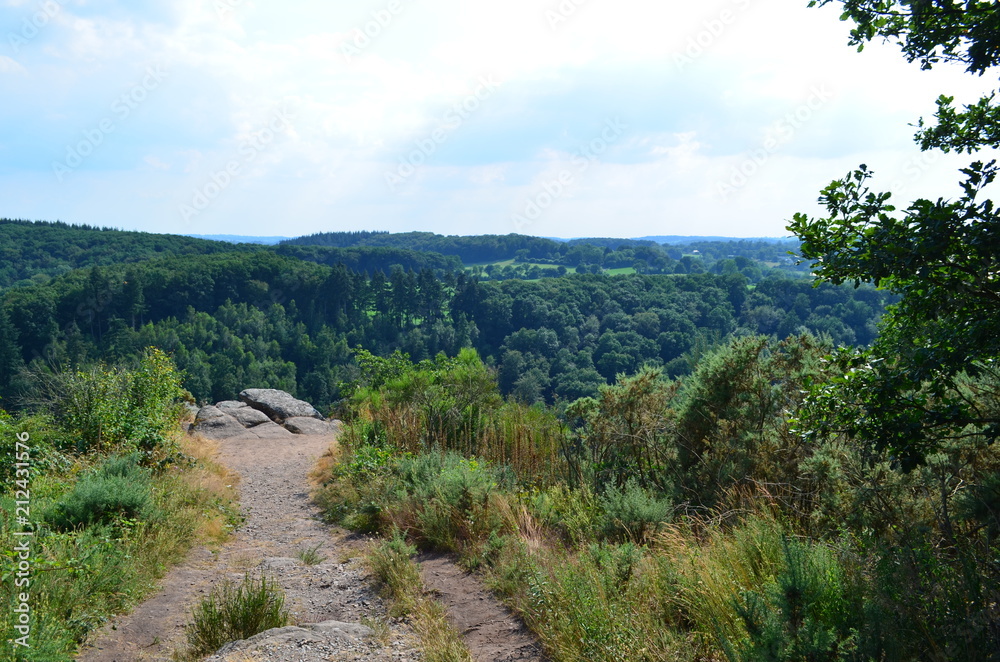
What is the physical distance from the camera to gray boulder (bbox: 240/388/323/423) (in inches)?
717

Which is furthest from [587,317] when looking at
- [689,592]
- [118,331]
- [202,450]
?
[689,592]

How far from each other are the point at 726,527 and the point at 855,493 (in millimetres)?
1266

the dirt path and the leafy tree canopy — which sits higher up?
the leafy tree canopy

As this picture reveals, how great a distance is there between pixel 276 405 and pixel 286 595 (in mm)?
14077

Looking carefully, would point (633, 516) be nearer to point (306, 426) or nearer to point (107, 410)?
point (107, 410)

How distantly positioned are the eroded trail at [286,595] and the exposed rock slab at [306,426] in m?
7.25

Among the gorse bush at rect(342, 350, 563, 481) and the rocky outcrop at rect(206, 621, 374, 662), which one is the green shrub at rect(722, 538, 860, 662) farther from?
the gorse bush at rect(342, 350, 563, 481)

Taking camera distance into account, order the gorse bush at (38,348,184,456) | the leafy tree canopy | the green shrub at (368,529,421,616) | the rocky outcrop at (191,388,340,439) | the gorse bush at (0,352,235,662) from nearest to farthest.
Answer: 1. the leafy tree canopy
2. the gorse bush at (0,352,235,662)
3. the green shrub at (368,529,421,616)
4. the gorse bush at (38,348,184,456)
5. the rocky outcrop at (191,388,340,439)

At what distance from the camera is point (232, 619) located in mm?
4246

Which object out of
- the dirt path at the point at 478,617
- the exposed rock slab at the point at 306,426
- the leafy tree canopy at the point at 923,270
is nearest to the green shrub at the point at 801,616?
the leafy tree canopy at the point at 923,270

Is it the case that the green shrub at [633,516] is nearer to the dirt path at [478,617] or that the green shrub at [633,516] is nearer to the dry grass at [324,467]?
the dirt path at [478,617]

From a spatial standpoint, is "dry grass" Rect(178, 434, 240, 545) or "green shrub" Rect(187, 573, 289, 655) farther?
"dry grass" Rect(178, 434, 240, 545)

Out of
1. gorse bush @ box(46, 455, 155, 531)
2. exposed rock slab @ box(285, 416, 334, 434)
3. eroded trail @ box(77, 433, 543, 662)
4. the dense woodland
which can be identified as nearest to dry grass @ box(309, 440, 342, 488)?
eroded trail @ box(77, 433, 543, 662)

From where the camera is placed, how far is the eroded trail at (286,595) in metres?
4.06
